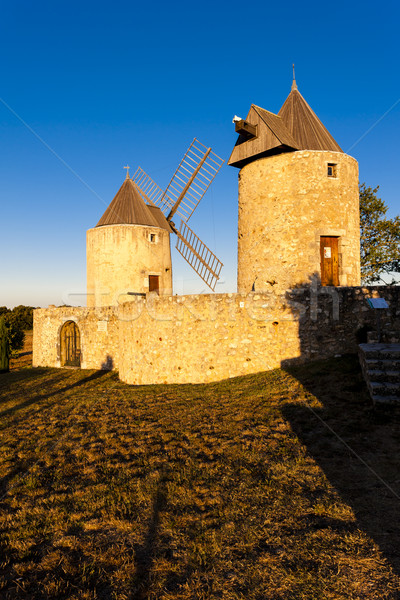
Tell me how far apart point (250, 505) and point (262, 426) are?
2.21 meters

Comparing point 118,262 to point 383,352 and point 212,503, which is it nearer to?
point 383,352

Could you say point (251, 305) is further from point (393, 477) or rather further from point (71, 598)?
point (71, 598)

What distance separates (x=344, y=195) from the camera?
12078 mm

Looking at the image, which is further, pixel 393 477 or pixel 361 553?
pixel 393 477

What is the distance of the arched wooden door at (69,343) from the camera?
17531 millimetres

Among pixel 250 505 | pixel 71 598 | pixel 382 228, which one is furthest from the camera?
pixel 382 228

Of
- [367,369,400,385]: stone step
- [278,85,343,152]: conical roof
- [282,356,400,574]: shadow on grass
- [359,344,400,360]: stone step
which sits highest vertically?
[278,85,343,152]: conical roof

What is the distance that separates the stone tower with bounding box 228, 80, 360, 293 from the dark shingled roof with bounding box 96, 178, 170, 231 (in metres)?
6.63

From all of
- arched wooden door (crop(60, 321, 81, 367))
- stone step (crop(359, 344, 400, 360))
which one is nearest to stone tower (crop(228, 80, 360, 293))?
stone step (crop(359, 344, 400, 360))

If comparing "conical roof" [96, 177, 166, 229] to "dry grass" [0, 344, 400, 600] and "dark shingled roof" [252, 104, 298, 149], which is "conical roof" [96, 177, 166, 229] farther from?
"dry grass" [0, 344, 400, 600]

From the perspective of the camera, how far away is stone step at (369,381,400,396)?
18.6ft

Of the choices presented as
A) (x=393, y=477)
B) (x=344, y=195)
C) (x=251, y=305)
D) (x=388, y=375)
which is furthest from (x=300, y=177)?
(x=393, y=477)

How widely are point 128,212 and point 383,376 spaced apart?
14682 millimetres

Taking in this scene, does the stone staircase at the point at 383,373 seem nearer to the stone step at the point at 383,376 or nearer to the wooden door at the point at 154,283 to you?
the stone step at the point at 383,376
